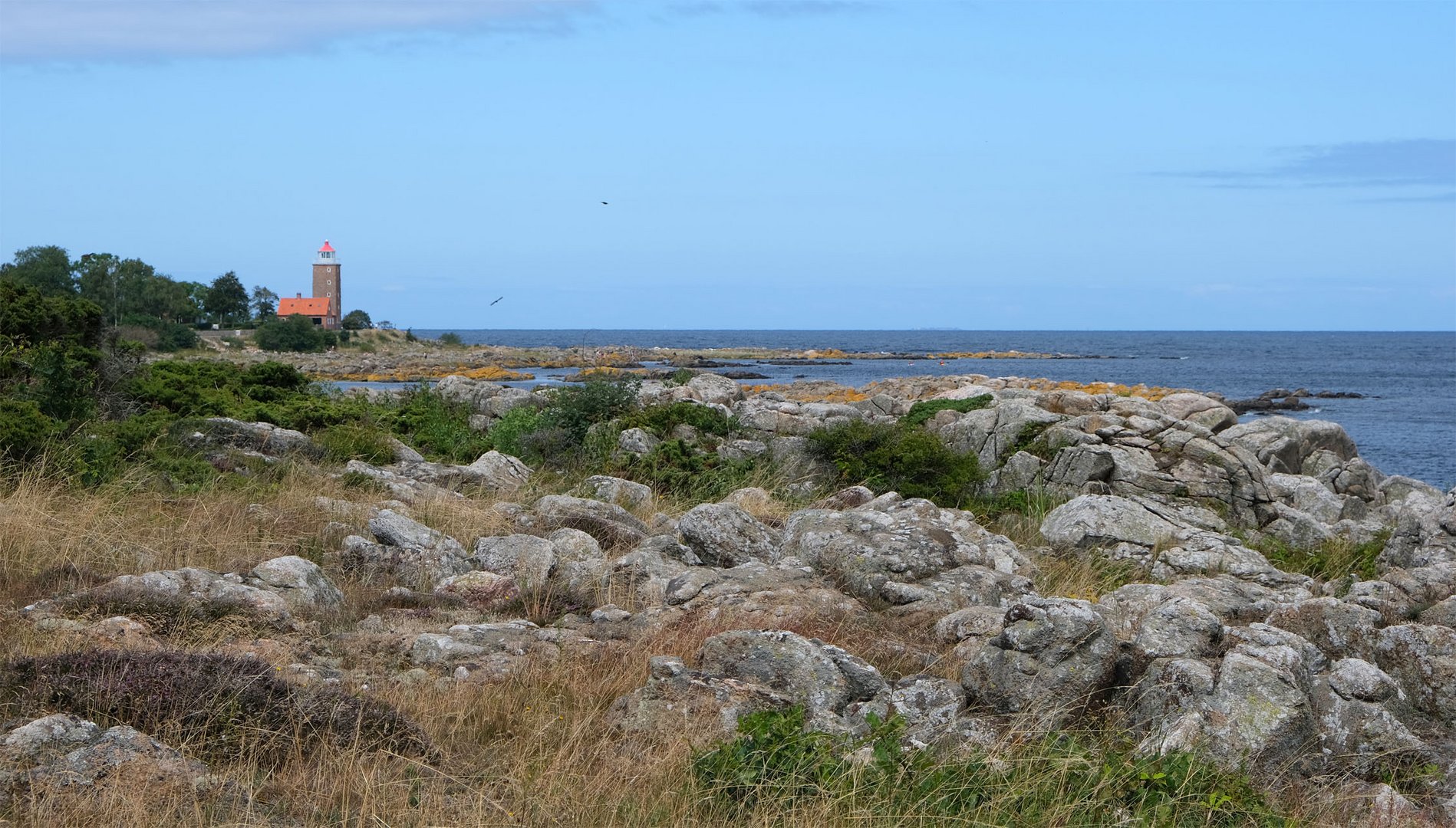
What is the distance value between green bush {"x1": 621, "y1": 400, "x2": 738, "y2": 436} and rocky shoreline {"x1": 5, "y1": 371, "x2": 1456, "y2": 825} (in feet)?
9.95

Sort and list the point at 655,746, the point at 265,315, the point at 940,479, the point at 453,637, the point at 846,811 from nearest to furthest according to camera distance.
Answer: the point at 846,811
the point at 655,746
the point at 453,637
the point at 940,479
the point at 265,315

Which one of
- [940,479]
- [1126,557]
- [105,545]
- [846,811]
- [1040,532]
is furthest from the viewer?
[940,479]

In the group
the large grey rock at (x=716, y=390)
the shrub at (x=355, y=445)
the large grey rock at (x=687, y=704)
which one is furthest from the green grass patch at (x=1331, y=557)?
the shrub at (x=355, y=445)

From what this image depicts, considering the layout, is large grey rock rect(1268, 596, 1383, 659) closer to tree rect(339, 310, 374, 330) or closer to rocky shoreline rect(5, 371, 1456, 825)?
rocky shoreline rect(5, 371, 1456, 825)

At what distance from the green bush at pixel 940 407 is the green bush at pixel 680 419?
3218 mm

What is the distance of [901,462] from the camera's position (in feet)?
56.5

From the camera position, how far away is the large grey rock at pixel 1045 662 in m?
6.77

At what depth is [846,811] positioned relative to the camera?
4.92m

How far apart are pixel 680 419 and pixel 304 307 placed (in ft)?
316

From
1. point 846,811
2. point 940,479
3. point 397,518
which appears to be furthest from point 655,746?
point 940,479

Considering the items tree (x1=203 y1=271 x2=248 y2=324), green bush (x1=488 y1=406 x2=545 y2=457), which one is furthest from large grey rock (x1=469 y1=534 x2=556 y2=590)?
tree (x1=203 y1=271 x2=248 y2=324)

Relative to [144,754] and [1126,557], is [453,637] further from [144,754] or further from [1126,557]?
[1126,557]

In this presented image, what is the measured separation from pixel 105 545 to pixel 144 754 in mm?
4978

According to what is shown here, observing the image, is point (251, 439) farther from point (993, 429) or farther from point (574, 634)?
point (993, 429)
